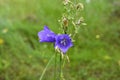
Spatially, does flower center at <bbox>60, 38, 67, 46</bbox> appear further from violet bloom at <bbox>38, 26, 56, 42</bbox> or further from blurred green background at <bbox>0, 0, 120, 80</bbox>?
blurred green background at <bbox>0, 0, 120, 80</bbox>

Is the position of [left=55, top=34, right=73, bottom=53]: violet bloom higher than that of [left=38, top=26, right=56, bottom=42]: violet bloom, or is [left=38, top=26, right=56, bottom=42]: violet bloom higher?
[left=38, top=26, right=56, bottom=42]: violet bloom

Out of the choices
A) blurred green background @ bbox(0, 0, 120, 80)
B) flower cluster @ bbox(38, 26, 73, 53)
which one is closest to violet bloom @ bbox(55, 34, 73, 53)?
flower cluster @ bbox(38, 26, 73, 53)

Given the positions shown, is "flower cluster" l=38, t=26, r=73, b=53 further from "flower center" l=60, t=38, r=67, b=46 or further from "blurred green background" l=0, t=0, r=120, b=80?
"blurred green background" l=0, t=0, r=120, b=80

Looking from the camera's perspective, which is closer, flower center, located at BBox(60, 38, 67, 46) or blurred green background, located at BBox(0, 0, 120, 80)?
flower center, located at BBox(60, 38, 67, 46)

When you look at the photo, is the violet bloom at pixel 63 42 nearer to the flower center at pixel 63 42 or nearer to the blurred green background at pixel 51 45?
the flower center at pixel 63 42

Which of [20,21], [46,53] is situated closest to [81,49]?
[46,53]

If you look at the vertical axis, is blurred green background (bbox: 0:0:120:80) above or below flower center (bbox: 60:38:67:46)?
above

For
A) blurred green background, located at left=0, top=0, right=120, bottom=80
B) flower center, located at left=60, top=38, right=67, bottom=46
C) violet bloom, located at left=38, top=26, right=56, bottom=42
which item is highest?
blurred green background, located at left=0, top=0, right=120, bottom=80

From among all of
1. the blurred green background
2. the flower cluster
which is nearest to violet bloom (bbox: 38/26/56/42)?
the flower cluster
